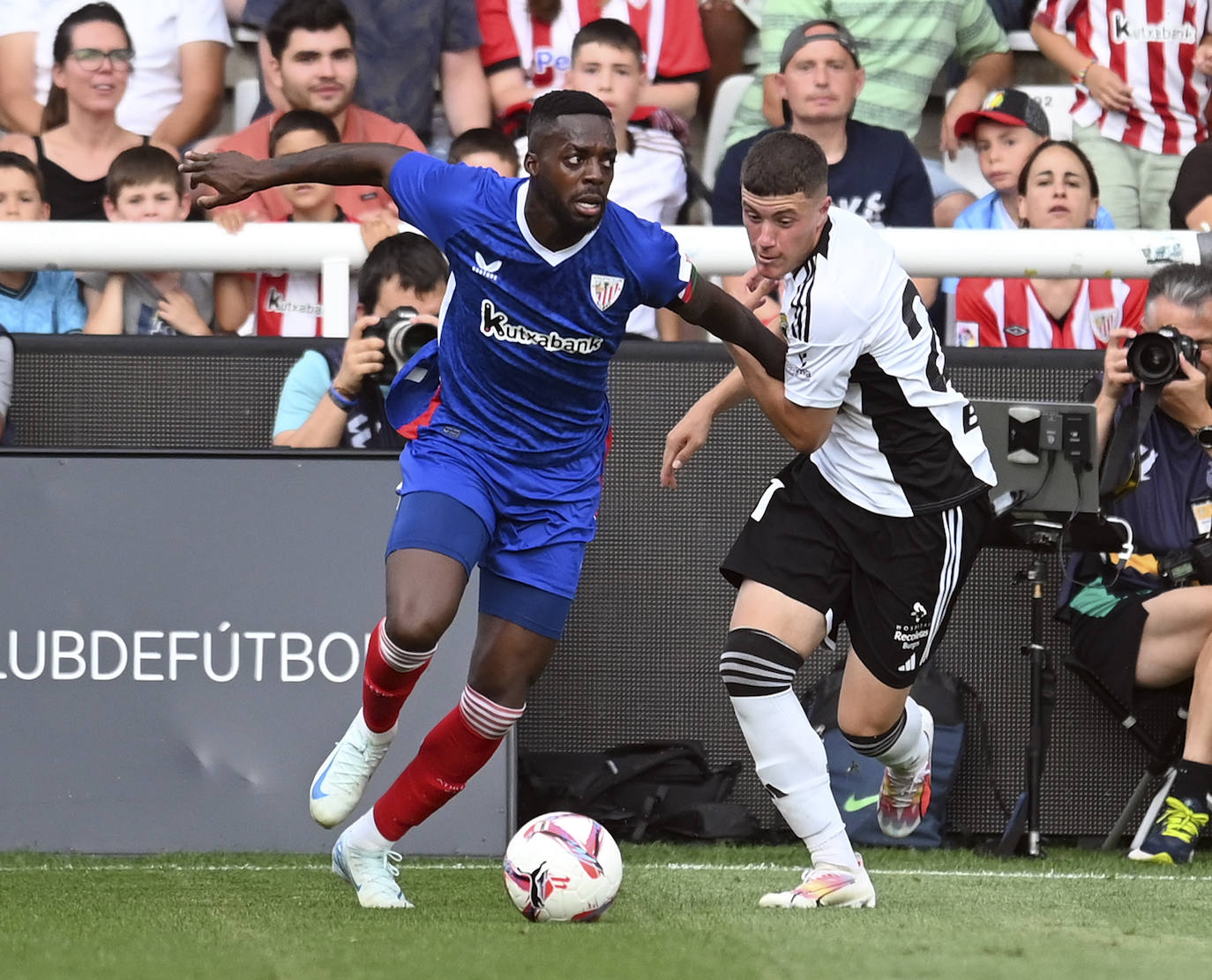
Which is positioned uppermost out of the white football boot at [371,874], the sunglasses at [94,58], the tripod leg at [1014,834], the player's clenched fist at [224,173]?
the sunglasses at [94,58]

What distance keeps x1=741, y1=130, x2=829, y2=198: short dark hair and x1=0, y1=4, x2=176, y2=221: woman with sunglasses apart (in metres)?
3.99

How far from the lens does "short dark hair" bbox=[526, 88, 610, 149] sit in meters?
4.84

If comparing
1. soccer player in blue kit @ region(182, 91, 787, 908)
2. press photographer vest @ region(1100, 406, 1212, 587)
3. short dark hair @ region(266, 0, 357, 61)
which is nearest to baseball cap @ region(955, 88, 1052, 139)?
press photographer vest @ region(1100, 406, 1212, 587)

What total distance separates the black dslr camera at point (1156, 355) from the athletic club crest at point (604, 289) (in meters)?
2.49

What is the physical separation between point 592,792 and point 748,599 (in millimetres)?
1703

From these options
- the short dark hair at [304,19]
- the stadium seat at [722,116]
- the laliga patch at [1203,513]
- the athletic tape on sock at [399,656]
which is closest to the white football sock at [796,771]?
the athletic tape on sock at [399,656]

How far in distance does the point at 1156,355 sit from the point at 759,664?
226 centimetres

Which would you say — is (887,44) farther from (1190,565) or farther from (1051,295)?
(1190,565)

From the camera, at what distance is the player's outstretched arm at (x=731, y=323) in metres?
5.01

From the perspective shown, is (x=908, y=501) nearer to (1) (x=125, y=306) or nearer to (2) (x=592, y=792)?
(2) (x=592, y=792)

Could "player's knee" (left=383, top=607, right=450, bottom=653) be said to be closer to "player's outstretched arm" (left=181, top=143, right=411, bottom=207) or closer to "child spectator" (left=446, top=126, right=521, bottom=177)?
"player's outstretched arm" (left=181, top=143, right=411, bottom=207)

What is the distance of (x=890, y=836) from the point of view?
6672 mm

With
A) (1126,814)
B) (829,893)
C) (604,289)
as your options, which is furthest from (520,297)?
(1126,814)

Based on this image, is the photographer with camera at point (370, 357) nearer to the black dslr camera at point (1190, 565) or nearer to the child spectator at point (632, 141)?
the child spectator at point (632, 141)
